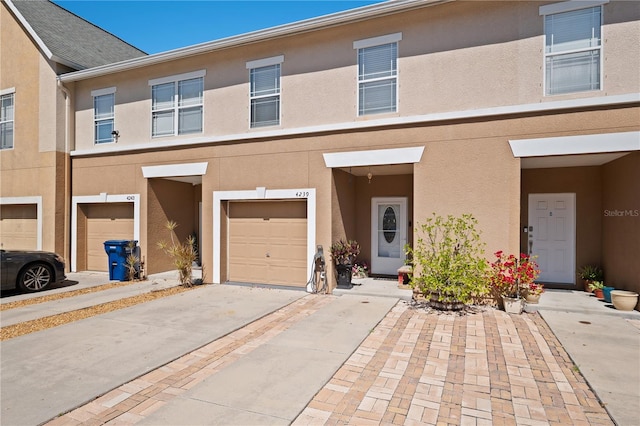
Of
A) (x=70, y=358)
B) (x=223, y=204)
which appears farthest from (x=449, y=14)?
(x=70, y=358)

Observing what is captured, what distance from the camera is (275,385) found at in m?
3.94

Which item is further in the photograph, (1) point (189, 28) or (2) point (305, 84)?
(1) point (189, 28)


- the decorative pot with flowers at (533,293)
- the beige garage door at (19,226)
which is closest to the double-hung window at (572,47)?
the decorative pot with flowers at (533,293)

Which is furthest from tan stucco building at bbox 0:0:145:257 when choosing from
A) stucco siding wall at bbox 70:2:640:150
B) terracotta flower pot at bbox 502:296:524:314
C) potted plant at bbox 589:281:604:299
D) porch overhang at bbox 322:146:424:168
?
potted plant at bbox 589:281:604:299

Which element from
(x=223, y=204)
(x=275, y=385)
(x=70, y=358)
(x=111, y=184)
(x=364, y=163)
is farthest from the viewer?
(x=111, y=184)

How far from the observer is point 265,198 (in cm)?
916

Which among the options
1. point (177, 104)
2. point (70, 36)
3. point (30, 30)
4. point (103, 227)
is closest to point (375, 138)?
point (177, 104)

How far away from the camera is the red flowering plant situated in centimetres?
680

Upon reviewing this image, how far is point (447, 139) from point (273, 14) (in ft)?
18.7

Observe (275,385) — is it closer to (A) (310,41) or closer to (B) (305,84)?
(B) (305,84)

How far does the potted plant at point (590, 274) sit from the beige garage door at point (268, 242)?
21.9ft

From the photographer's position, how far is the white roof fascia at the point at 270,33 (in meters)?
7.62

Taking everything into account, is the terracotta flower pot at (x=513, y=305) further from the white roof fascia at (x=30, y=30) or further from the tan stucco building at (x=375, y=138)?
the white roof fascia at (x=30, y=30)

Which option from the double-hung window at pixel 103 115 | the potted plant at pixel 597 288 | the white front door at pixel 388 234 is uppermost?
the double-hung window at pixel 103 115
